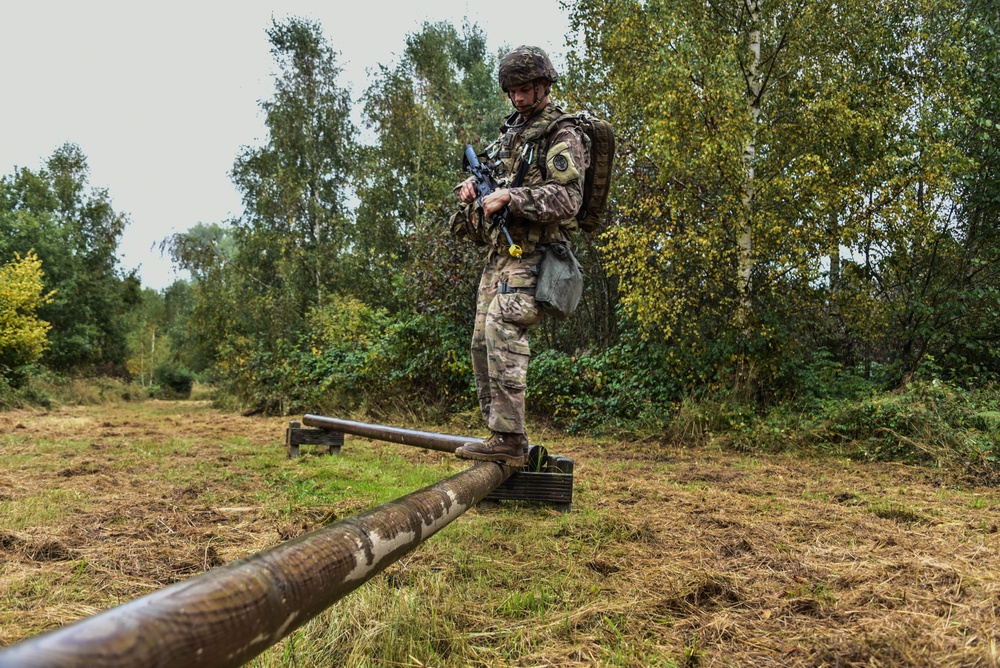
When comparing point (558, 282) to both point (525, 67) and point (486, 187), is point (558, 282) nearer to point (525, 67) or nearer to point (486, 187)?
point (486, 187)

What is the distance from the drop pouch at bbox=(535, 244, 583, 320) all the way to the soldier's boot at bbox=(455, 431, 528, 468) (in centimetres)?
71

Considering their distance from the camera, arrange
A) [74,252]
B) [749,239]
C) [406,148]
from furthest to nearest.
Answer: [74,252] < [406,148] < [749,239]

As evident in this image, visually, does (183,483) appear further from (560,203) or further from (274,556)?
(274,556)

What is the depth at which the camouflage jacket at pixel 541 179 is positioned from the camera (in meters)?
3.09

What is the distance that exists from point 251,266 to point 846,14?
17933mm

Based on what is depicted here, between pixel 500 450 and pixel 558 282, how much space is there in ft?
3.05

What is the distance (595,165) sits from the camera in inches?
138

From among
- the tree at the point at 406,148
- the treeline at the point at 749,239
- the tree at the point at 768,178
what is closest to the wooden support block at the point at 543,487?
the treeline at the point at 749,239

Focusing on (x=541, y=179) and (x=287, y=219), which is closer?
(x=541, y=179)

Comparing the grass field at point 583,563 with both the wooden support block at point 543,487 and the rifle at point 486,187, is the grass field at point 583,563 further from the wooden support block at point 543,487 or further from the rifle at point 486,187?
the rifle at point 486,187

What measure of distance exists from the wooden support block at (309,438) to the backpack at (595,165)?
337cm

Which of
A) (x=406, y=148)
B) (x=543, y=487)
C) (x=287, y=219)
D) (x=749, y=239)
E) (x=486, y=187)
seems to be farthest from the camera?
(x=287, y=219)

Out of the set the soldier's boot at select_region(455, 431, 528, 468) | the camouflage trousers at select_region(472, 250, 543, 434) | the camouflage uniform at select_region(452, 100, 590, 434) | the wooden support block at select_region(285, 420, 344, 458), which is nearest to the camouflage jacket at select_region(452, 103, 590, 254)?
the camouflage uniform at select_region(452, 100, 590, 434)

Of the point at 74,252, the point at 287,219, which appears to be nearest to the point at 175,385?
the point at 74,252
